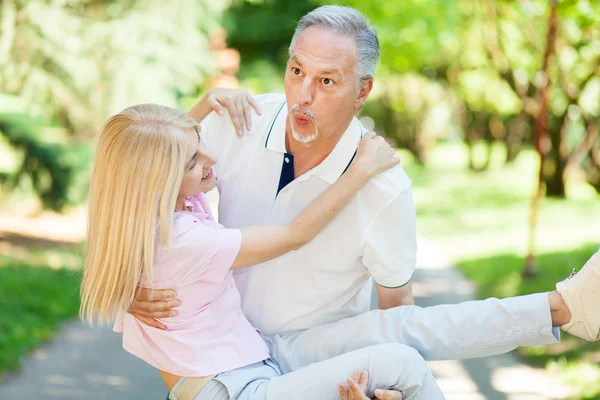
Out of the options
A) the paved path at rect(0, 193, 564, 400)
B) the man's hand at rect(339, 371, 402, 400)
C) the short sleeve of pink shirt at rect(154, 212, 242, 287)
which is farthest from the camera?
the paved path at rect(0, 193, 564, 400)

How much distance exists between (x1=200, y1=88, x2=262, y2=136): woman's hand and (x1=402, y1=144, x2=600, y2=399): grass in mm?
3287

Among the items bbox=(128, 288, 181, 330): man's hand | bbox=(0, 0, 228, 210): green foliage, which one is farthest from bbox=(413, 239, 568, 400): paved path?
bbox=(0, 0, 228, 210): green foliage

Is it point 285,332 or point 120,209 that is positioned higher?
point 120,209

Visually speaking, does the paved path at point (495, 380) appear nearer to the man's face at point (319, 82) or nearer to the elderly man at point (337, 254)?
the elderly man at point (337, 254)

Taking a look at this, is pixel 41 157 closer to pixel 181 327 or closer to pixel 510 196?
pixel 181 327

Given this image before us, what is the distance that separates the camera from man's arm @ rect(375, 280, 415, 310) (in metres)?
3.15

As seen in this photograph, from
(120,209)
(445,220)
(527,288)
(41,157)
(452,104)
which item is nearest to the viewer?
(120,209)

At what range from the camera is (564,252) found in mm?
9695

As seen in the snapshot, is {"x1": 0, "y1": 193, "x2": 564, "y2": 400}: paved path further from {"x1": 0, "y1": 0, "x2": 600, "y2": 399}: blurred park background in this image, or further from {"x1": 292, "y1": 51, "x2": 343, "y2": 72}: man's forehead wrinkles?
{"x1": 292, "y1": 51, "x2": 343, "y2": 72}: man's forehead wrinkles

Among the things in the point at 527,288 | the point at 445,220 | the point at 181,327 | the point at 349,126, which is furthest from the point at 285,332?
the point at 445,220

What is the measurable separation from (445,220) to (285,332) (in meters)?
10.8

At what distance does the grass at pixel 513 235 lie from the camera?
20.4 ft

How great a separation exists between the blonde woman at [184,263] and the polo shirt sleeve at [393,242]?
0.26 meters

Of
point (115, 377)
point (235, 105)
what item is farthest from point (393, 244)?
point (115, 377)
